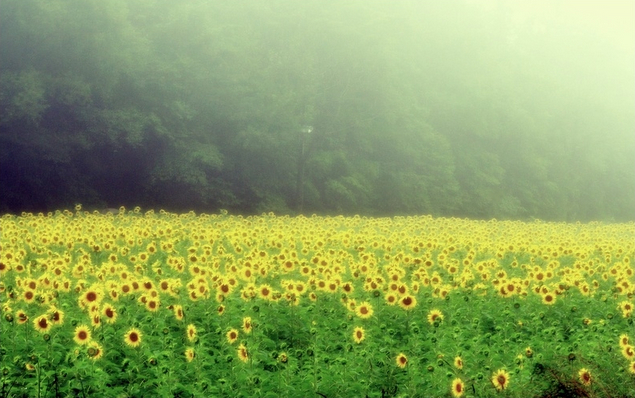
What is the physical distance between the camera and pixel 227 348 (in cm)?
660

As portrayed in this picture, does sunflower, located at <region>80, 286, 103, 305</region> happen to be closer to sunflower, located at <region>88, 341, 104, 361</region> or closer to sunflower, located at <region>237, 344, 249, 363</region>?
sunflower, located at <region>88, 341, 104, 361</region>

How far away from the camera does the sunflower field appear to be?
5828mm

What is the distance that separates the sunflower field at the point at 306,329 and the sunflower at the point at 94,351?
0.01 metres

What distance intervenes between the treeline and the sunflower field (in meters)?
14.4

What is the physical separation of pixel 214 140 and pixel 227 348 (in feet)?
68.7

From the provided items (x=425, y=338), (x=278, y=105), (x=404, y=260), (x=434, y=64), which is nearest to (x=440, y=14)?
(x=434, y=64)

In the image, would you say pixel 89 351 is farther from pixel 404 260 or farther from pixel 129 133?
pixel 129 133

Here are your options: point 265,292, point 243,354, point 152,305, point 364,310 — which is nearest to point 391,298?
point 364,310

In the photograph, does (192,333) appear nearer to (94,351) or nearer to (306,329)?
(94,351)

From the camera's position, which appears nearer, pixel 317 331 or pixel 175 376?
pixel 175 376

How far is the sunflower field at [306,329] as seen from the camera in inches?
229

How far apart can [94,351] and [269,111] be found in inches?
818

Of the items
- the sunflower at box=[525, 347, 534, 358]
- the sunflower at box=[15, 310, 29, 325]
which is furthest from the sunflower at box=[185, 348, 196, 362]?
the sunflower at box=[525, 347, 534, 358]

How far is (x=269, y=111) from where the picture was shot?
1029 inches
